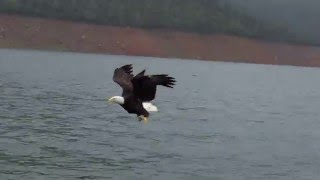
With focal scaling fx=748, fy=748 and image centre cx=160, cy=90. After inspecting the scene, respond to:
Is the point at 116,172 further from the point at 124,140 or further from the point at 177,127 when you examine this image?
the point at 177,127

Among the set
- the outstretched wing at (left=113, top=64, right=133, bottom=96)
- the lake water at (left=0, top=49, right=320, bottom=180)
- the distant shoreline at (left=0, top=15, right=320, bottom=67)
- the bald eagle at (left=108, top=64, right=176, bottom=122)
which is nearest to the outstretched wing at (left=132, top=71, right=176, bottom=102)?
the bald eagle at (left=108, top=64, right=176, bottom=122)

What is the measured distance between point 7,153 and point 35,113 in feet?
50.0

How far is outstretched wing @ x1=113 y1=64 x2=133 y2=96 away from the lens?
18250 millimetres

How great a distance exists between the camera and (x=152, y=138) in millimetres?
39312

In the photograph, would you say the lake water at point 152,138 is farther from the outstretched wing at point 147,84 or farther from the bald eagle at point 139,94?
the outstretched wing at point 147,84

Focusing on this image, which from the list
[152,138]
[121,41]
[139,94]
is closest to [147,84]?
[139,94]

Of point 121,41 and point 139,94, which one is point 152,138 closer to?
point 139,94

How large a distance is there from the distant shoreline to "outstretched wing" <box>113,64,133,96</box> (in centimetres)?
13273

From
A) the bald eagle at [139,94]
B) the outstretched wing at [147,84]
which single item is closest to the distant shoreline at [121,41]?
the bald eagle at [139,94]

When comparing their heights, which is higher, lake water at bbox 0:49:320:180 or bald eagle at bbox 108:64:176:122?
lake water at bbox 0:49:320:180

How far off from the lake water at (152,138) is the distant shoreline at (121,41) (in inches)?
3334

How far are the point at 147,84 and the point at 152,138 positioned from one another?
70.8ft

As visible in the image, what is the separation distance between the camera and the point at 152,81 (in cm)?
1775

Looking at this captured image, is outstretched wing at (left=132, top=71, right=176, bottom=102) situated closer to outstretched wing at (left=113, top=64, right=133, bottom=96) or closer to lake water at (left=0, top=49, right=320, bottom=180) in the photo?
outstretched wing at (left=113, top=64, right=133, bottom=96)
